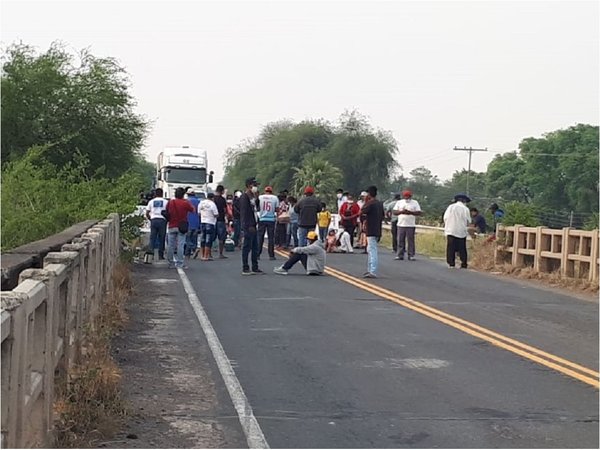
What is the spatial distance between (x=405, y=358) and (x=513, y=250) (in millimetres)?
13675

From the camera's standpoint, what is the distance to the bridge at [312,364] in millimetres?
6859

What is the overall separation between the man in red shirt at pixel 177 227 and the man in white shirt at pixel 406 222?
20.8 feet

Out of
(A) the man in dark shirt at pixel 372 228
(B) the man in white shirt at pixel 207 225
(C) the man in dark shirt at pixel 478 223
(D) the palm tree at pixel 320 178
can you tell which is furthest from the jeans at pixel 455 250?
(D) the palm tree at pixel 320 178

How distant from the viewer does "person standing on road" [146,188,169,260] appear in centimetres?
2259

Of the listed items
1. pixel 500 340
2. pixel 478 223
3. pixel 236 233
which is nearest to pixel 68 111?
pixel 236 233

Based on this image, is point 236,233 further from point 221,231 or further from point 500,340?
point 500,340

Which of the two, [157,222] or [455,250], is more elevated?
[157,222]

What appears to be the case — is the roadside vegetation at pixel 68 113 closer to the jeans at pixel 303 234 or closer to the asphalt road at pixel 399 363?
the jeans at pixel 303 234

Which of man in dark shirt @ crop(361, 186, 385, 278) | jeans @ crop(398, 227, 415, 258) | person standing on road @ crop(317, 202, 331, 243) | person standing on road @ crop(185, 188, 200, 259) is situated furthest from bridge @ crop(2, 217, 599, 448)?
person standing on road @ crop(317, 202, 331, 243)

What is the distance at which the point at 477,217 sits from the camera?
2789 centimetres

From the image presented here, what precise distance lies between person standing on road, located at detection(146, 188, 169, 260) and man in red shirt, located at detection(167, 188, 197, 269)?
1.36 feet

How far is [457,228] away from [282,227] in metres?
7.10

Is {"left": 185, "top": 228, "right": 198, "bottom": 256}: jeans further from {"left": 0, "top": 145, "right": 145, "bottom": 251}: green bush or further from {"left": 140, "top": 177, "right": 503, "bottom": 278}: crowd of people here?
{"left": 0, "top": 145, "right": 145, "bottom": 251}: green bush

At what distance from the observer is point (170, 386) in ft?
29.9
